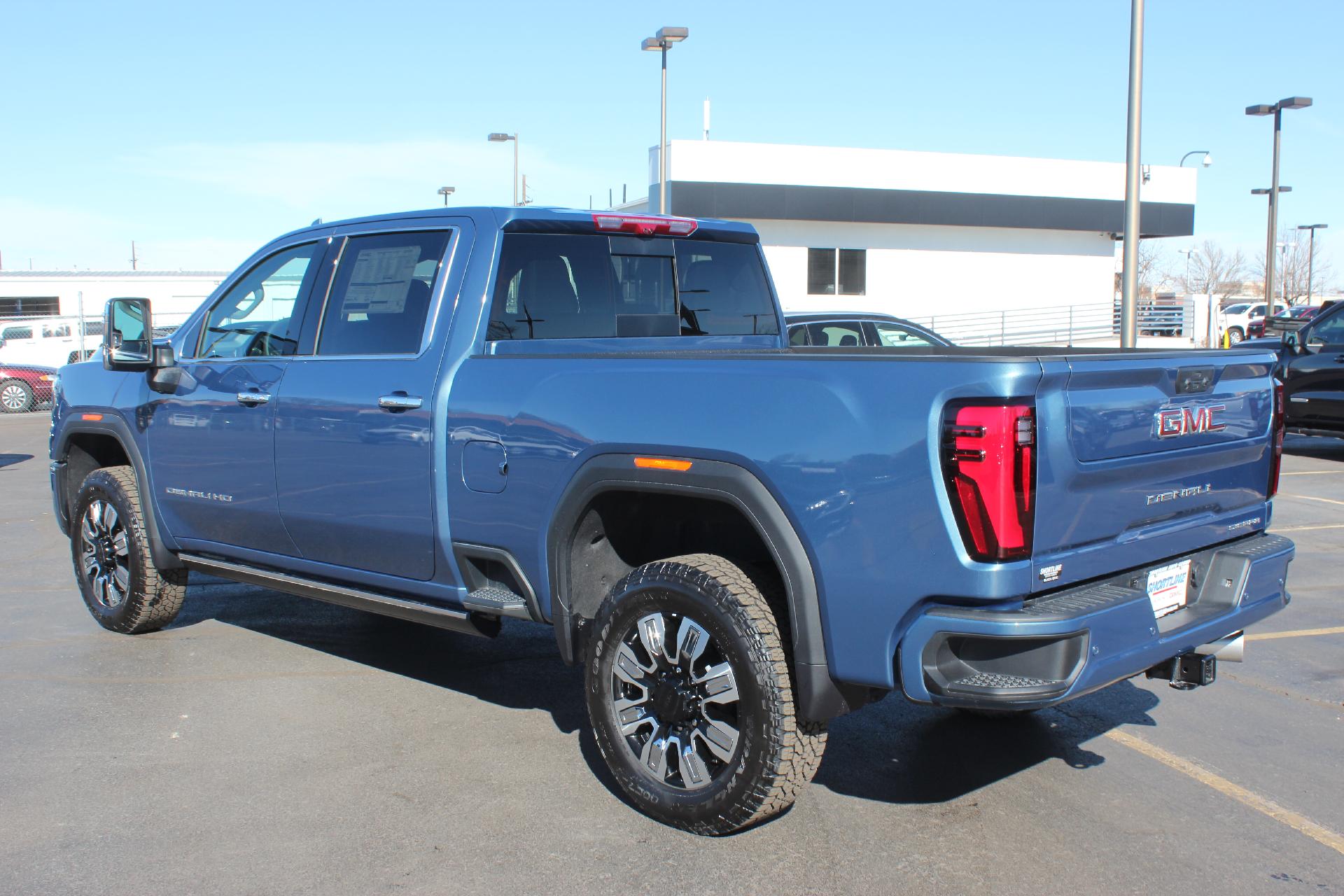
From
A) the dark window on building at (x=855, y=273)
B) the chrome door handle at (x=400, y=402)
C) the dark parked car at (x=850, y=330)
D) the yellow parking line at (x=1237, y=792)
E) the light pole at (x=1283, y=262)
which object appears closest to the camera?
the yellow parking line at (x=1237, y=792)

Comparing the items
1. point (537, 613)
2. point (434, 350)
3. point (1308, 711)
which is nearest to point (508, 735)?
point (537, 613)

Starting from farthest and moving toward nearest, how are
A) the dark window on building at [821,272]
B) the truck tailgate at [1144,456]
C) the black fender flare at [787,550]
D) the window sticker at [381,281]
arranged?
the dark window on building at [821,272]
the window sticker at [381,281]
the black fender flare at [787,550]
the truck tailgate at [1144,456]

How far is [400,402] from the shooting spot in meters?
4.76

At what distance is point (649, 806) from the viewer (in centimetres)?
404

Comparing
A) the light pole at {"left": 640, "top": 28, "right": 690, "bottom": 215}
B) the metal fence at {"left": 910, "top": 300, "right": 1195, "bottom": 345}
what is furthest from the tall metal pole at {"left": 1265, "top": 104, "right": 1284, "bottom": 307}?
the light pole at {"left": 640, "top": 28, "right": 690, "bottom": 215}

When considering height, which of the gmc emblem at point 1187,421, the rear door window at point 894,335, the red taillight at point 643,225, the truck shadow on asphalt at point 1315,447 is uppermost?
the red taillight at point 643,225

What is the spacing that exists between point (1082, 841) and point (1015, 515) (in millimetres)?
1299

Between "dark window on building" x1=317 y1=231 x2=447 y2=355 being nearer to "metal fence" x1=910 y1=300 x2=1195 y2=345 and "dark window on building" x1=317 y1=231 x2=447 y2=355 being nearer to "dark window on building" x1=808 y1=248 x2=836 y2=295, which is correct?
"dark window on building" x1=808 y1=248 x2=836 y2=295

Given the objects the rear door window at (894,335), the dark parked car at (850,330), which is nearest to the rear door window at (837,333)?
the dark parked car at (850,330)

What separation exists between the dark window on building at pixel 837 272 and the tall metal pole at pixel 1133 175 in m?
20.6

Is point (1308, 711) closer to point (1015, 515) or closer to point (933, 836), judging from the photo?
point (933, 836)

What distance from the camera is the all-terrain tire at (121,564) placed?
6.33m

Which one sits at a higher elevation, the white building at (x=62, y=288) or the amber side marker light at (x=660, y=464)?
the white building at (x=62, y=288)

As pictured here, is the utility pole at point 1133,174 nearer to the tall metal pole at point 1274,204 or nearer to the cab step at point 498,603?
the cab step at point 498,603
